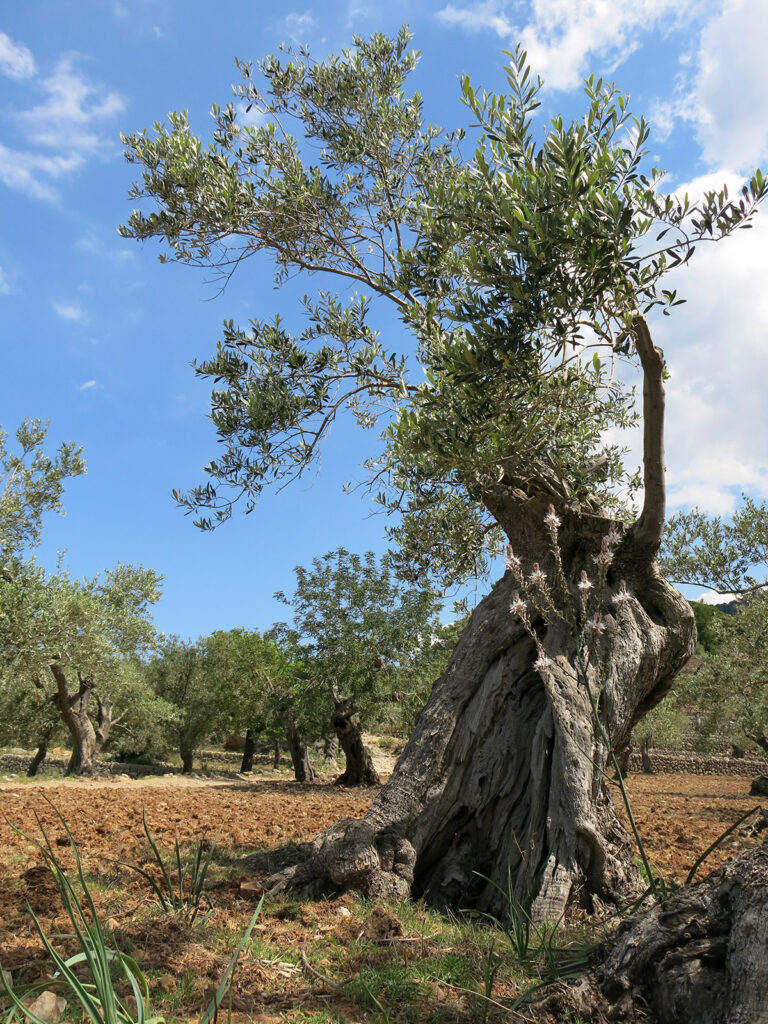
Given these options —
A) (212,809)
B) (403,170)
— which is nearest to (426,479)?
(403,170)

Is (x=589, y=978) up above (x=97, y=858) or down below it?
above

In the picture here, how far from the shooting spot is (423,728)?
727cm

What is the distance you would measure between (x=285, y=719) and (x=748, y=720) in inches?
691

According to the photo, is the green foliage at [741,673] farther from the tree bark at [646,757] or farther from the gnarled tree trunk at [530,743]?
the gnarled tree trunk at [530,743]

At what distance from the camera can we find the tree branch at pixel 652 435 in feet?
21.0

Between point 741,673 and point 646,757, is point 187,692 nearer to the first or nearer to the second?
point 646,757

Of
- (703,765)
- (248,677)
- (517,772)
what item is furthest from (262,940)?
(703,765)

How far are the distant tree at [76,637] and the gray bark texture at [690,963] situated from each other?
53.6 feet

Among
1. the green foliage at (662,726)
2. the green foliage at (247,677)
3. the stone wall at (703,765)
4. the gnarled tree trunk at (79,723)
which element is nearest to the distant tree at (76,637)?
the gnarled tree trunk at (79,723)

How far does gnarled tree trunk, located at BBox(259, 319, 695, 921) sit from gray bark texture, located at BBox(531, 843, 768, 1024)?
1864 mm

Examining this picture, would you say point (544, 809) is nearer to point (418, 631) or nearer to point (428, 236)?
point (428, 236)

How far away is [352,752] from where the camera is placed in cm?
2383

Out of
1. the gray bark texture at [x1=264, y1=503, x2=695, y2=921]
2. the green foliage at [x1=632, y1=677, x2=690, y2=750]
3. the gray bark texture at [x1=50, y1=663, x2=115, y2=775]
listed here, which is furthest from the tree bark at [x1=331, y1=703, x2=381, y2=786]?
the gray bark texture at [x1=264, y1=503, x2=695, y2=921]

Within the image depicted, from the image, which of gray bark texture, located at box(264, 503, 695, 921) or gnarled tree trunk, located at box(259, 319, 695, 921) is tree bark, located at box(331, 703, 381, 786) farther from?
gray bark texture, located at box(264, 503, 695, 921)
